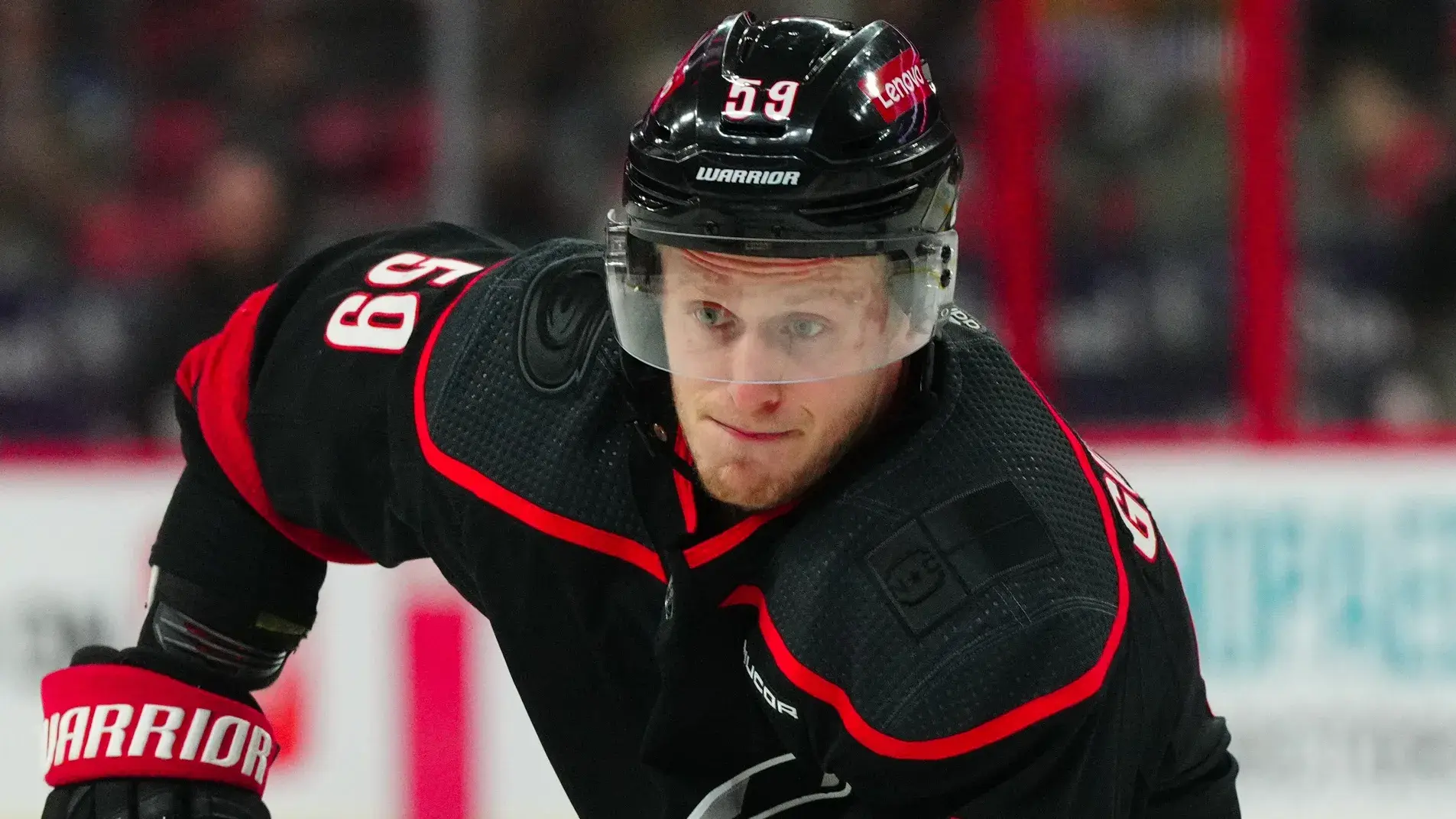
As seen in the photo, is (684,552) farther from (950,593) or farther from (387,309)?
(387,309)

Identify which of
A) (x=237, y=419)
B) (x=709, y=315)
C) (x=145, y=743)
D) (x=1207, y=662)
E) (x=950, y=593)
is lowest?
(x=1207, y=662)

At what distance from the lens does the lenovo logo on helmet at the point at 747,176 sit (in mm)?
1292

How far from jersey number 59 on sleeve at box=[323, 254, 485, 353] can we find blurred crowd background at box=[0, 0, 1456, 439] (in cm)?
176

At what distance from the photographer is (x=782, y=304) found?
1335 millimetres

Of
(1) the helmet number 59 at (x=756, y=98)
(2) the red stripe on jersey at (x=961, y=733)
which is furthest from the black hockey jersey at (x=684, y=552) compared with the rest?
(1) the helmet number 59 at (x=756, y=98)

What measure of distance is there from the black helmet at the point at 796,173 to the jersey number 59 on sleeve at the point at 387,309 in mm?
280

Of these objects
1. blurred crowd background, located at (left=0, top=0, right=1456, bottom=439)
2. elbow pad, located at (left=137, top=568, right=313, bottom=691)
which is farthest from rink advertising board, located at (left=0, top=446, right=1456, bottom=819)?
elbow pad, located at (left=137, top=568, right=313, bottom=691)

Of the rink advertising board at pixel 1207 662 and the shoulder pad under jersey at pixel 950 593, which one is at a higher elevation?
the shoulder pad under jersey at pixel 950 593

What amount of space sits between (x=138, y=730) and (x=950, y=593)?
2.51 feet

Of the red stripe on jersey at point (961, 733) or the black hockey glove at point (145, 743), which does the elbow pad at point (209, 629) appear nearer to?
the black hockey glove at point (145, 743)

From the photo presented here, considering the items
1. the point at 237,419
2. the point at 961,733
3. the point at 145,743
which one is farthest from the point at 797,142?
the point at 145,743

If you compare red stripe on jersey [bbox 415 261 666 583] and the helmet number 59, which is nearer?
the helmet number 59

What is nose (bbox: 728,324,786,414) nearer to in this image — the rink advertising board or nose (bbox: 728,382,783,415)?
nose (bbox: 728,382,783,415)

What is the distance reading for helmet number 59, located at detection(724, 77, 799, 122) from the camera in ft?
4.30
